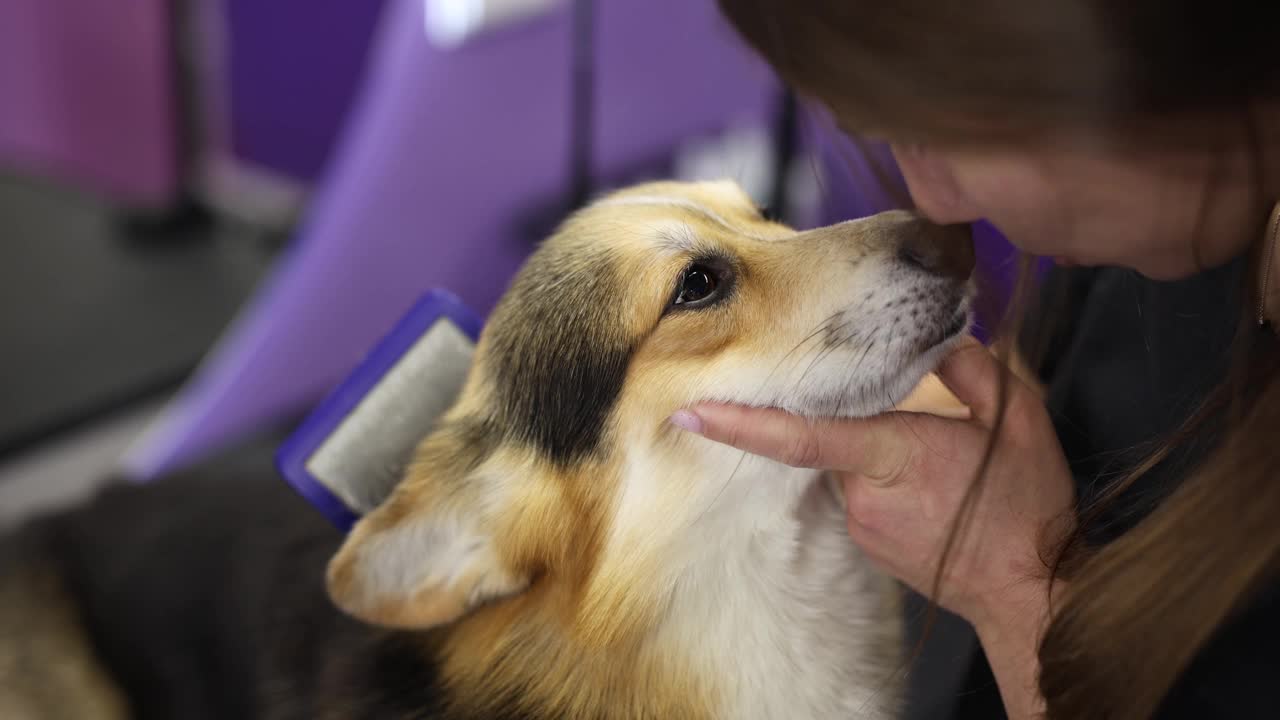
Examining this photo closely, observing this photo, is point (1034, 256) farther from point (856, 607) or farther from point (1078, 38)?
point (856, 607)

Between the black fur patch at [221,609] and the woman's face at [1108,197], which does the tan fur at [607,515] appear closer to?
the black fur patch at [221,609]

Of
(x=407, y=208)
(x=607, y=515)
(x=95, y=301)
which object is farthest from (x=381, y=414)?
(x=95, y=301)

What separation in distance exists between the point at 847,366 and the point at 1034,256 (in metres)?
0.20

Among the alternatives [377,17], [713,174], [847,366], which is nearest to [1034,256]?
[847,366]

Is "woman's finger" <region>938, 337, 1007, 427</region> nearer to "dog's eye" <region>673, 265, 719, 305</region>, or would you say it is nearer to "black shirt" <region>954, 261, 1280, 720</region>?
"black shirt" <region>954, 261, 1280, 720</region>

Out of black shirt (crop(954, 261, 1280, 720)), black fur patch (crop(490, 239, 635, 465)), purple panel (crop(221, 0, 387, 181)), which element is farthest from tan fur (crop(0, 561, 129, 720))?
purple panel (crop(221, 0, 387, 181))

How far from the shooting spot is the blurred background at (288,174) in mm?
2193

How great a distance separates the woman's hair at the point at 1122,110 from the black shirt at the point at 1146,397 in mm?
46

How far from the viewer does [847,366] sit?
1.11 m

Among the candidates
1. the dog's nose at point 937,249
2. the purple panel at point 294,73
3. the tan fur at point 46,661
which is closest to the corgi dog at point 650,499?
the dog's nose at point 937,249

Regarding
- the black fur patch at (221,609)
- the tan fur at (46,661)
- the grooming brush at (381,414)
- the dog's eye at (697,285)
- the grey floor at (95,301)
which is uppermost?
the dog's eye at (697,285)

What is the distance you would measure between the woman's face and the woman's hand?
0.64 feet

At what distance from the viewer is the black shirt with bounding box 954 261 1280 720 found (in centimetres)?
93

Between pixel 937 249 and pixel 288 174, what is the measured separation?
280 cm
